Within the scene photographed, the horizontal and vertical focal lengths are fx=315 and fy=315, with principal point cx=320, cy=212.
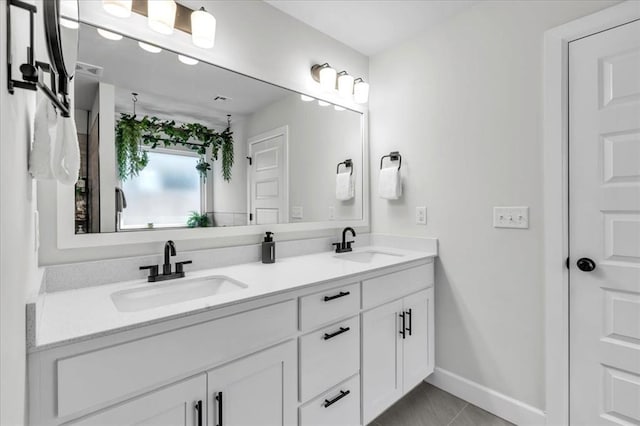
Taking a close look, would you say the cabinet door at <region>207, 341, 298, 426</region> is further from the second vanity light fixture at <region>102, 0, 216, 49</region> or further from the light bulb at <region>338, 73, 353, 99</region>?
the light bulb at <region>338, 73, 353, 99</region>

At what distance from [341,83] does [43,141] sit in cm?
Result: 184

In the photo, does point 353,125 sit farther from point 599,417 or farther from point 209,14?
point 599,417

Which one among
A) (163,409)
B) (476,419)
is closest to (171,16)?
(163,409)

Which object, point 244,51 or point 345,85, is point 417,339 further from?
point 244,51

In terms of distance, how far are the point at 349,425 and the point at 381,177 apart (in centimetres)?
154

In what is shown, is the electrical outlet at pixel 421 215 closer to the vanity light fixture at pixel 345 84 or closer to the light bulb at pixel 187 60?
the vanity light fixture at pixel 345 84

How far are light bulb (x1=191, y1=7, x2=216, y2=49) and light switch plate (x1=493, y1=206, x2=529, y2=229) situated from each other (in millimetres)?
1791

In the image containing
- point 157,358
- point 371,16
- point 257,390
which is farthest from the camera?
point 371,16

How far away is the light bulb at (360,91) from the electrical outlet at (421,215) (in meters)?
0.92

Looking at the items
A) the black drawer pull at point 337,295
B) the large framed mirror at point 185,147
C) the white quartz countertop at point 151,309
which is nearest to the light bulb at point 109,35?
the large framed mirror at point 185,147

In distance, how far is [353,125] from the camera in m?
2.44

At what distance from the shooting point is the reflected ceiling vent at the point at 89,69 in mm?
1306

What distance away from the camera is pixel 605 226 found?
4.81 feet

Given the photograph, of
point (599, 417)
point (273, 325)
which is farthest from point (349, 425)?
point (599, 417)
